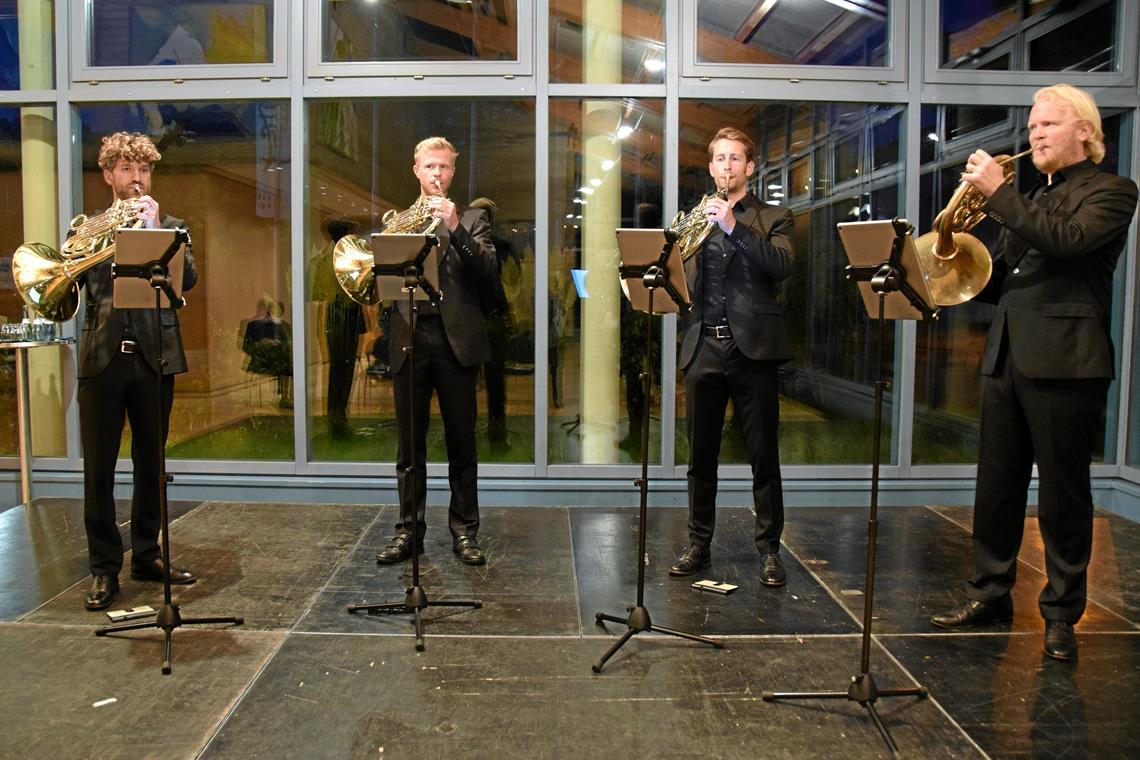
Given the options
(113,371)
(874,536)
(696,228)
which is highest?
(696,228)

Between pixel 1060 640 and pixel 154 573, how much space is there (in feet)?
12.4

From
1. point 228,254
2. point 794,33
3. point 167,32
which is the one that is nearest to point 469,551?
point 228,254

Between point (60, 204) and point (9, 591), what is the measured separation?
2.72 m

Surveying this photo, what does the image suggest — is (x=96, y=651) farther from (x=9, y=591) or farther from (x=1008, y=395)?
(x=1008, y=395)

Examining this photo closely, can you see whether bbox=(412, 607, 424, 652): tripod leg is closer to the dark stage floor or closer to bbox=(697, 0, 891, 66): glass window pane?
the dark stage floor

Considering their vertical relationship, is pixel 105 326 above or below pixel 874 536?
above

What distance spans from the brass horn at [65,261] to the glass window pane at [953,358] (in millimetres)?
4495

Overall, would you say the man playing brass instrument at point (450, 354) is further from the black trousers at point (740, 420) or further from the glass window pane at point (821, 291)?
the glass window pane at point (821, 291)

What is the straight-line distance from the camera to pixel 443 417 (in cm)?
439

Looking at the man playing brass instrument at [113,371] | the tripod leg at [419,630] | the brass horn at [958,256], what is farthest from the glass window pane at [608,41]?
the tripod leg at [419,630]

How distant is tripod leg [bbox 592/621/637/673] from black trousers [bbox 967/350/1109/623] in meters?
1.57

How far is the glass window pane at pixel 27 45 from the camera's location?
5.65 meters

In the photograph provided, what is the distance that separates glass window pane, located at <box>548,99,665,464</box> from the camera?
18.3 feet

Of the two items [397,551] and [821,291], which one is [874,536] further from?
[821,291]
